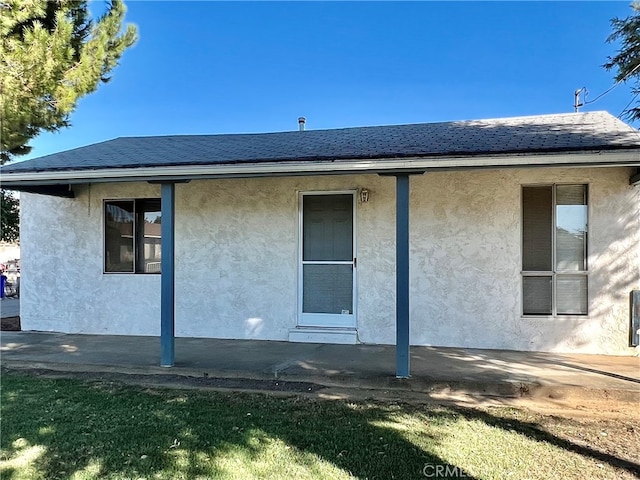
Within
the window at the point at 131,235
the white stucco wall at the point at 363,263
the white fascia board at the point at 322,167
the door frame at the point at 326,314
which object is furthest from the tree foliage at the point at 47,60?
the door frame at the point at 326,314

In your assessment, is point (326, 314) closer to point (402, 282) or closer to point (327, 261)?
point (327, 261)

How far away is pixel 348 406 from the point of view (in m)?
4.68

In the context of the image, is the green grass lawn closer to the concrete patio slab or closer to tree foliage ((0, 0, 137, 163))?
the concrete patio slab

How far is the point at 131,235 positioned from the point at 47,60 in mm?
3291

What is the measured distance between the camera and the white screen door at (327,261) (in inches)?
294

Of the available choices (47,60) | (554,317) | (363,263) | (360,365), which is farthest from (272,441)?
(47,60)

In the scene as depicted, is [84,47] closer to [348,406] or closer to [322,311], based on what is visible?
[322,311]

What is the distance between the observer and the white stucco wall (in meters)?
6.62

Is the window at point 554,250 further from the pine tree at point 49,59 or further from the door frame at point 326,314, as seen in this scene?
the pine tree at point 49,59

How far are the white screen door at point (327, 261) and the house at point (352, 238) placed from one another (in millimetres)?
24

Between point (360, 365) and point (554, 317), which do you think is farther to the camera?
point (554, 317)

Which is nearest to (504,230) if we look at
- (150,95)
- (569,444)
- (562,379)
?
(562,379)

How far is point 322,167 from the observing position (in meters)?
5.59

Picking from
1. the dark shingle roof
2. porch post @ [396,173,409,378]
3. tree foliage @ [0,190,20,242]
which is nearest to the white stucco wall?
the dark shingle roof
